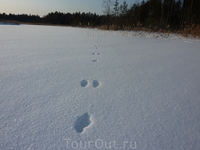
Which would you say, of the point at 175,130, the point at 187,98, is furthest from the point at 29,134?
the point at 187,98

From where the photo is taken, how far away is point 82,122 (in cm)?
51

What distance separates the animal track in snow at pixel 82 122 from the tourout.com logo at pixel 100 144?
0.20ft

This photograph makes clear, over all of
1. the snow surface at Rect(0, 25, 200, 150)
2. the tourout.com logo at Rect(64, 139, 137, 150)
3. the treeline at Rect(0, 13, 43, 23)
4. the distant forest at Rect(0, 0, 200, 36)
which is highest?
the treeline at Rect(0, 13, 43, 23)

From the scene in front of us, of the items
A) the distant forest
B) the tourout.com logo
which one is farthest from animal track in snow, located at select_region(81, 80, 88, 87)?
the distant forest

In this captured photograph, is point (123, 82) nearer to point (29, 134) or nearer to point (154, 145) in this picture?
point (154, 145)

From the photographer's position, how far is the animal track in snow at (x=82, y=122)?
0.47m

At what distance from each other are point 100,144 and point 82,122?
134mm

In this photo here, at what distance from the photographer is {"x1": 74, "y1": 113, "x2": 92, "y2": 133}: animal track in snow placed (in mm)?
471

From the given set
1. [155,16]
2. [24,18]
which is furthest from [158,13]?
[24,18]

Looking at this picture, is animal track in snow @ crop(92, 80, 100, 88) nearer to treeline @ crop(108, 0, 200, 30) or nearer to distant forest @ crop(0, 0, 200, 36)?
distant forest @ crop(0, 0, 200, 36)

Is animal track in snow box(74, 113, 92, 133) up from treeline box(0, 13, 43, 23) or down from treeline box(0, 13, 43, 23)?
down

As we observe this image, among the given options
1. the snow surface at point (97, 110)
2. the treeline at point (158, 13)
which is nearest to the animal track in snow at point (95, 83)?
the snow surface at point (97, 110)

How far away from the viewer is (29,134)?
42 centimetres

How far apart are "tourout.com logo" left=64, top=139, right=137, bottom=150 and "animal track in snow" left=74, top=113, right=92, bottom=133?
61 millimetres
